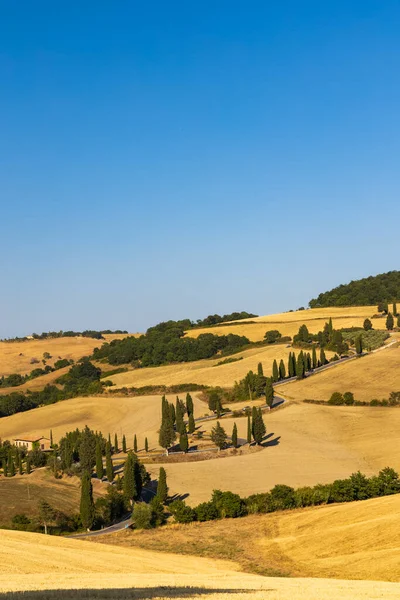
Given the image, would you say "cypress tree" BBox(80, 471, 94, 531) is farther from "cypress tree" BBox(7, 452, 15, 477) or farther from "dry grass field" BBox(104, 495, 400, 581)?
"cypress tree" BBox(7, 452, 15, 477)

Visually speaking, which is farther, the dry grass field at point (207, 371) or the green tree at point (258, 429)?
the dry grass field at point (207, 371)

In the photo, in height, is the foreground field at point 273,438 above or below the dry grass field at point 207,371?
below

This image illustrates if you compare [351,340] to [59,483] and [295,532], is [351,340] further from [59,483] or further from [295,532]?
[295,532]

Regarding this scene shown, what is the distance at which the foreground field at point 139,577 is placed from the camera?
31.6 m

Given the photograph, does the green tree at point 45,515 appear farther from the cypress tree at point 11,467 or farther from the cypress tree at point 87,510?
the cypress tree at point 11,467

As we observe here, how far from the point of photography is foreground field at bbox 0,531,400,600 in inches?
1244

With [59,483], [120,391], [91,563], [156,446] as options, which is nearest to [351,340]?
[120,391]

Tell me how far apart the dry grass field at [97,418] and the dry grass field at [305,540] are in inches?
1845

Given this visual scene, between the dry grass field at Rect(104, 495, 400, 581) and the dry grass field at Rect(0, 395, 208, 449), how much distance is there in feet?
154

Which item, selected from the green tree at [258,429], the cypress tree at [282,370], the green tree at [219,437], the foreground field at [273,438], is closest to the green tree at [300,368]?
the cypress tree at [282,370]

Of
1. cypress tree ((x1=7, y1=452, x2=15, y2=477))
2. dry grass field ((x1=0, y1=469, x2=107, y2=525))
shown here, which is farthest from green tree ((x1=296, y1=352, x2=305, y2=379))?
cypress tree ((x1=7, y1=452, x2=15, y2=477))

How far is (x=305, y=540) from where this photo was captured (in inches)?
2128

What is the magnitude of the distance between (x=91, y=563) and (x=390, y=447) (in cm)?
5364

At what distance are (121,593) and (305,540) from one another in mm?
27118
